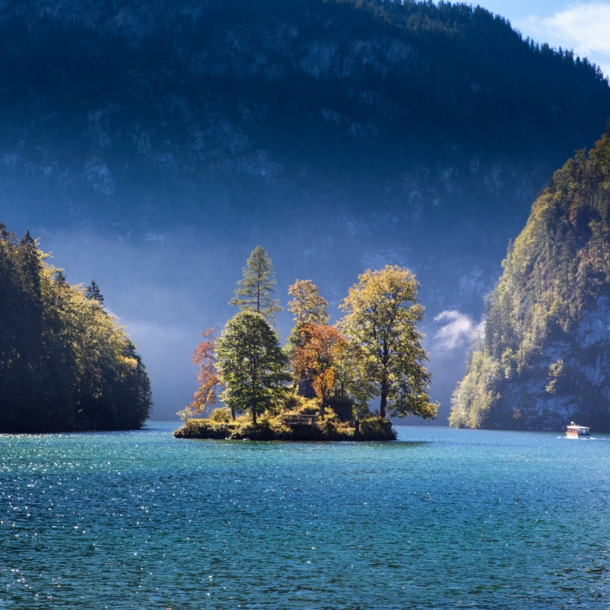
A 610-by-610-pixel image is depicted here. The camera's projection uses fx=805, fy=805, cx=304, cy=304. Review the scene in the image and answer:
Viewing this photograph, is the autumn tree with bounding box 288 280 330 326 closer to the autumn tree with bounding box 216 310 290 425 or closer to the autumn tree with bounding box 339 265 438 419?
the autumn tree with bounding box 339 265 438 419

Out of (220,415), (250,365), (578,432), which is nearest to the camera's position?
(250,365)

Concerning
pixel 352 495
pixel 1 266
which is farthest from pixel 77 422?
pixel 352 495

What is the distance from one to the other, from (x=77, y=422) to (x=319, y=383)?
49.6m

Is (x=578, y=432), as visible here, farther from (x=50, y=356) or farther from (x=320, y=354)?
(x=50, y=356)

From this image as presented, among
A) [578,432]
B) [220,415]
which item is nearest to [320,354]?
[220,415]

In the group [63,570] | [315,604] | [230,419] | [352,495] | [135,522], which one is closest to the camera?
[315,604]

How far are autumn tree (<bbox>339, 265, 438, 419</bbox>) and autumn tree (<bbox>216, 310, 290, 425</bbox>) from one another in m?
10.7

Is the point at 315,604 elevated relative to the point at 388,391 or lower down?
lower down

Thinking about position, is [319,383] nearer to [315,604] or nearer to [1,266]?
[1,266]

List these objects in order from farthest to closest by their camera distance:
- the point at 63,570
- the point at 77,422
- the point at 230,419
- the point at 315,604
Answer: the point at 77,422
the point at 230,419
the point at 63,570
the point at 315,604

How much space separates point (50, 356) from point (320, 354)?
1585 inches

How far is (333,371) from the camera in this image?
98.8 metres

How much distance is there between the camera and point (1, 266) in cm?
10725

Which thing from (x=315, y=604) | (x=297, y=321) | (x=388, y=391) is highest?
(x=297, y=321)
